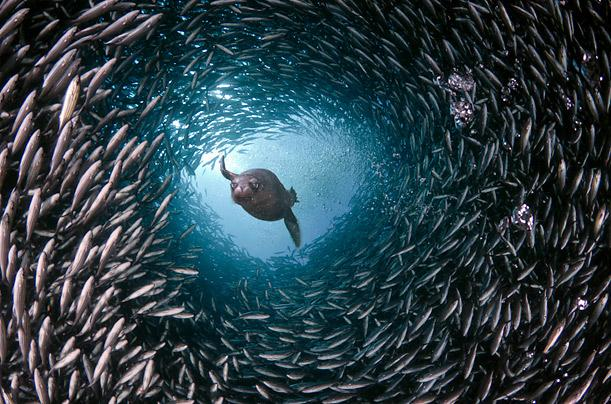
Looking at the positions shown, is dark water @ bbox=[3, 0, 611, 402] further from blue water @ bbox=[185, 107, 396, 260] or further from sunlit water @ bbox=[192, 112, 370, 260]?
sunlit water @ bbox=[192, 112, 370, 260]

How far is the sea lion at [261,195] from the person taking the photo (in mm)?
6070

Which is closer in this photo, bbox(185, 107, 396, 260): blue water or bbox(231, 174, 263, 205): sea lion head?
bbox(231, 174, 263, 205): sea lion head

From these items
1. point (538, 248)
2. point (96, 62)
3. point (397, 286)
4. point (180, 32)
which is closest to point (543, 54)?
point (538, 248)

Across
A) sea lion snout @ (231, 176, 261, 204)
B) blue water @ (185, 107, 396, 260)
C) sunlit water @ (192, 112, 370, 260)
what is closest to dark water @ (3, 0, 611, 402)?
sea lion snout @ (231, 176, 261, 204)

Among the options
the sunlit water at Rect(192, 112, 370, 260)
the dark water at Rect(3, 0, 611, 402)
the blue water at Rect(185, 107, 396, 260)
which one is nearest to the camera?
the dark water at Rect(3, 0, 611, 402)

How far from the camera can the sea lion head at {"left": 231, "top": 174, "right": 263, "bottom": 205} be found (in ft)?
19.7

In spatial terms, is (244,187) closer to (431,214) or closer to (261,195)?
(261,195)

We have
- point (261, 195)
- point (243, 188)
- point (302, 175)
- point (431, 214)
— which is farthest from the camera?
point (302, 175)

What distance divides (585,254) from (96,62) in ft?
20.0

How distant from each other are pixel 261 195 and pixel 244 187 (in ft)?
1.94

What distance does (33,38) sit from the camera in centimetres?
364

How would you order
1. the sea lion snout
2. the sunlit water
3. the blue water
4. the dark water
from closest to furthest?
the dark water
the sea lion snout
the blue water
the sunlit water

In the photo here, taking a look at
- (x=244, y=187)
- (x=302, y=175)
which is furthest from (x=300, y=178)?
(x=244, y=187)

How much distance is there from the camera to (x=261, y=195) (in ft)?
21.5
